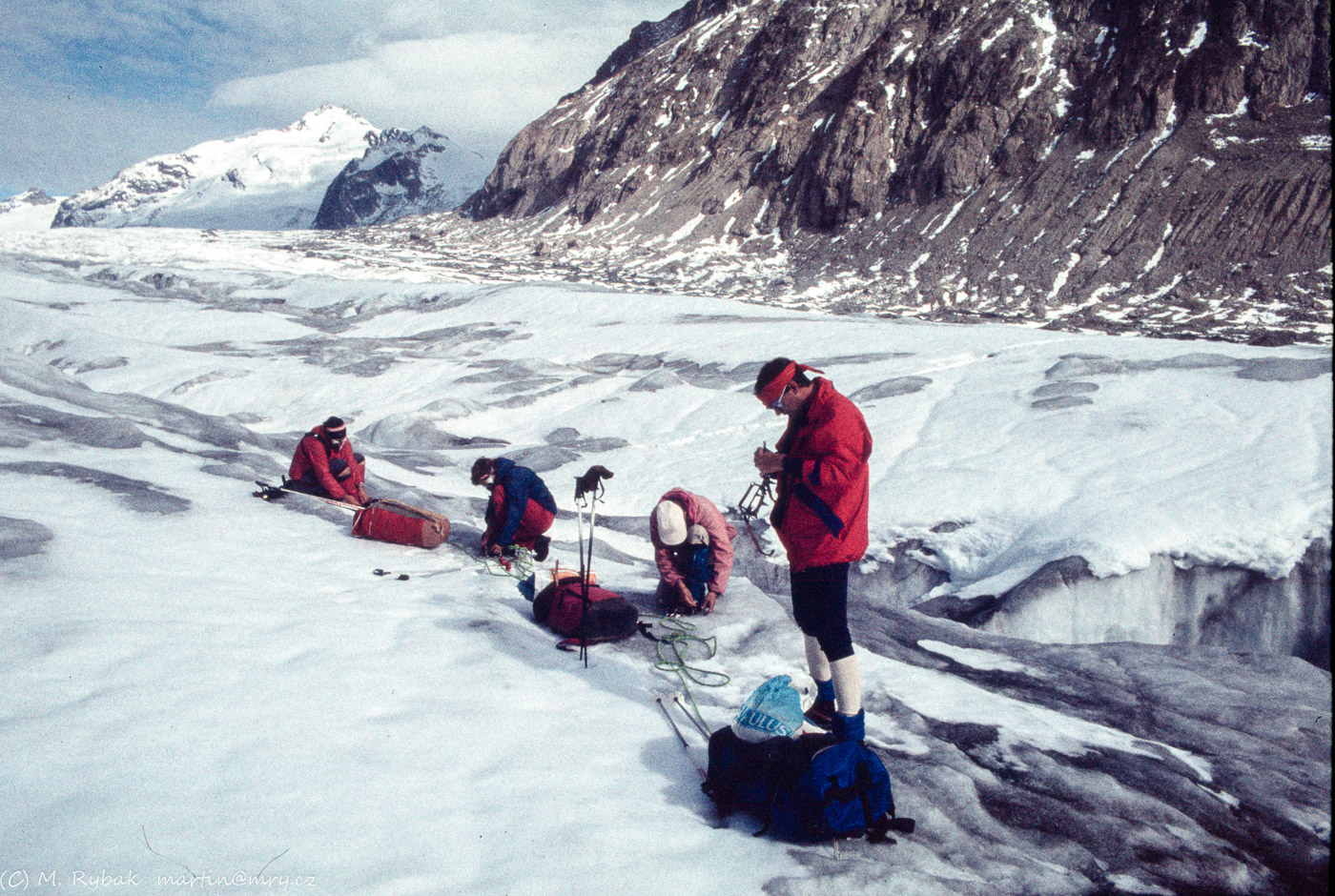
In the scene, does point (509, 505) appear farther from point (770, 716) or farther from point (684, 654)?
point (770, 716)

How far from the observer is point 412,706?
3779 mm

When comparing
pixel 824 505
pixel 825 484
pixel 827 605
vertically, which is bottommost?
pixel 827 605

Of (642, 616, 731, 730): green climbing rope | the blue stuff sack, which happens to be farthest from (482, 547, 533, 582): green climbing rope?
the blue stuff sack

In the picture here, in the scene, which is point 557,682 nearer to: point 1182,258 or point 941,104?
point 1182,258

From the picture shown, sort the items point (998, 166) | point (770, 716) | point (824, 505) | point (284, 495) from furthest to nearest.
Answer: point (998, 166), point (284, 495), point (824, 505), point (770, 716)

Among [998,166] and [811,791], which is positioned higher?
[998,166]

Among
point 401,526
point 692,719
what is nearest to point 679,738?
point 692,719

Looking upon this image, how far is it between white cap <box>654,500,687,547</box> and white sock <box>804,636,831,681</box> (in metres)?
1.81

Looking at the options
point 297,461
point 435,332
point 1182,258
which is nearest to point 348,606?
point 297,461

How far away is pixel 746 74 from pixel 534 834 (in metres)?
88.5

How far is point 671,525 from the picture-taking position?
5562 millimetres

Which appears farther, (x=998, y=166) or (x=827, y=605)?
(x=998, y=166)

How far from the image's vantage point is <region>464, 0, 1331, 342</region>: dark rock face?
140ft

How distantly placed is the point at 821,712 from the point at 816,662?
0.98 ft
